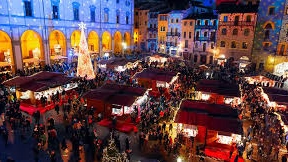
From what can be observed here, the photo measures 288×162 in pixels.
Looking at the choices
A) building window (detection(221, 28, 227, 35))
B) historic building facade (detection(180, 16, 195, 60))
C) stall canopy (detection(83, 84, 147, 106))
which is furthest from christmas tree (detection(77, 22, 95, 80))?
historic building facade (detection(180, 16, 195, 60))

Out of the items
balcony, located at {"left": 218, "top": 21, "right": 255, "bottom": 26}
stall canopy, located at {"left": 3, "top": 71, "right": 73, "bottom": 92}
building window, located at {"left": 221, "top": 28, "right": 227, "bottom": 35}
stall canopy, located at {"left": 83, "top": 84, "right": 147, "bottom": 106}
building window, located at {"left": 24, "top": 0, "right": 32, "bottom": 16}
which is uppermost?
building window, located at {"left": 24, "top": 0, "right": 32, "bottom": 16}

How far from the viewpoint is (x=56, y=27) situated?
36.7 m

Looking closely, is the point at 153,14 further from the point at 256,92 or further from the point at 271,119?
the point at 271,119

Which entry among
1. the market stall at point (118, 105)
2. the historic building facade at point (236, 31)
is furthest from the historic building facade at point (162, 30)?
the market stall at point (118, 105)

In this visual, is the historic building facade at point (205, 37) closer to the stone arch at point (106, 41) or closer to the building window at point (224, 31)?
the building window at point (224, 31)

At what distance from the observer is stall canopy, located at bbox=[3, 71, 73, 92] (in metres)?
20.1

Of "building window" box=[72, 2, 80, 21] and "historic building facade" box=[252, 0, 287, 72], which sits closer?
"historic building facade" box=[252, 0, 287, 72]

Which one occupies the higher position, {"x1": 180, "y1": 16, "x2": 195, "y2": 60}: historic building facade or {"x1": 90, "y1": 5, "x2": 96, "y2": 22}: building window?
{"x1": 90, "y1": 5, "x2": 96, "y2": 22}: building window

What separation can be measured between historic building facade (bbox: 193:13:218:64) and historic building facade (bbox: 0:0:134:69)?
1724 cm

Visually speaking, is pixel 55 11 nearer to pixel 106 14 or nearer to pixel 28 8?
pixel 28 8

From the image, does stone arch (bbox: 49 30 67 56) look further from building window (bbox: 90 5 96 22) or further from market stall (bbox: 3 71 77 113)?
market stall (bbox: 3 71 77 113)

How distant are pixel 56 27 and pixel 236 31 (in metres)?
31.6

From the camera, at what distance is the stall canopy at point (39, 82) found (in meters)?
20.1

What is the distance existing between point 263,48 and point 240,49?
3.78m
